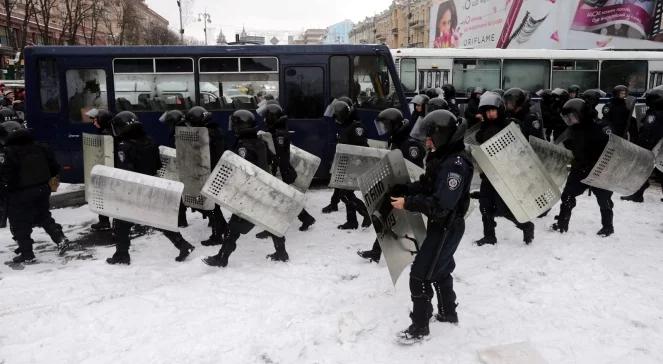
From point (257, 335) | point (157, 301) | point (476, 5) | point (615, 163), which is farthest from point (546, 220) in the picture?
point (476, 5)

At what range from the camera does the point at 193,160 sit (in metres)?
6.43

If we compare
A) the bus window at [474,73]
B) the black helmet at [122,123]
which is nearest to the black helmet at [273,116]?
the black helmet at [122,123]

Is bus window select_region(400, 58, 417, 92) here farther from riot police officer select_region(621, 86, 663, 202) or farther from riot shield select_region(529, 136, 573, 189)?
riot shield select_region(529, 136, 573, 189)

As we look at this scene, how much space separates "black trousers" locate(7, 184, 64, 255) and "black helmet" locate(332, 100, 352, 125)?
3.81 metres

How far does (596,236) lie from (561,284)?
6.21 feet

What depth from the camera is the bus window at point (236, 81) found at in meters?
9.39

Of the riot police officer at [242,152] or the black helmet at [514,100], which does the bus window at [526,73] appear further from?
the riot police officer at [242,152]

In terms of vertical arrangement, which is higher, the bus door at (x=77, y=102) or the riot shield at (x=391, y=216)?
the bus door at (x=77, y=102)

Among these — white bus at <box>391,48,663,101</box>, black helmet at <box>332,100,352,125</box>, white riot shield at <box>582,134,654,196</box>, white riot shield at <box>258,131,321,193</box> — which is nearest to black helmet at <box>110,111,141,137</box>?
white riot shield at <box>258,131,321,193</box>

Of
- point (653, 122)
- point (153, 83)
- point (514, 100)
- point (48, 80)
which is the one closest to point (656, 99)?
point (653, 122)

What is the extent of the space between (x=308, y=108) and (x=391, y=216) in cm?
577

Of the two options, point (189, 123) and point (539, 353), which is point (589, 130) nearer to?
point (539, 353)

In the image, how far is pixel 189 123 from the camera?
689 centimetres

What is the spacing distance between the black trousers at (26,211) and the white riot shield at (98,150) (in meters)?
0.92
